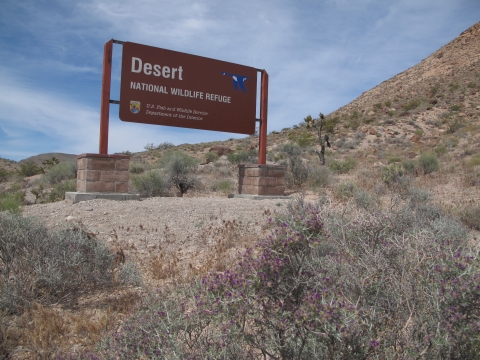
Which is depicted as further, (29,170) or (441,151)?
(29,170)

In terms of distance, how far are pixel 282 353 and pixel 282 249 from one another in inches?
21.1

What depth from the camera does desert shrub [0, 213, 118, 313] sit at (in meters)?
3.77

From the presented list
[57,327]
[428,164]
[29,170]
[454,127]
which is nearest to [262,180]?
[57,327]

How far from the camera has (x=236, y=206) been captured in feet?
27.9

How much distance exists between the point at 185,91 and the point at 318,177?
18.6 feet

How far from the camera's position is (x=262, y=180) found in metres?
10.7

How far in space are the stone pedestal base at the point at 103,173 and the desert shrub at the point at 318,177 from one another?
21.4 feet

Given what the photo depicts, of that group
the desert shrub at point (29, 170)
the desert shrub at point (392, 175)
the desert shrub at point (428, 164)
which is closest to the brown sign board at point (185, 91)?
the desert shrub at point (392, 175)

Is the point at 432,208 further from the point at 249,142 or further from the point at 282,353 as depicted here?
the point at 249,142

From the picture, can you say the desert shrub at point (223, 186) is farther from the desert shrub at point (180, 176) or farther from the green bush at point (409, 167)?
the green bush at point (409, 167)

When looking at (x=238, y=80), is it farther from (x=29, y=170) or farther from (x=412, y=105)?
(x=412, y=105)

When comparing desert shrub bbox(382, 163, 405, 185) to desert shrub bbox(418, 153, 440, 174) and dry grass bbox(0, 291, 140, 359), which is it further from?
dry grass bbox(0, 291, 140, 359)

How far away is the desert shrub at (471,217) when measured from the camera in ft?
23.0

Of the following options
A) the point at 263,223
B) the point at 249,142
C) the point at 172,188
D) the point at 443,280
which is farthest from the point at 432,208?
the point at 249,142
